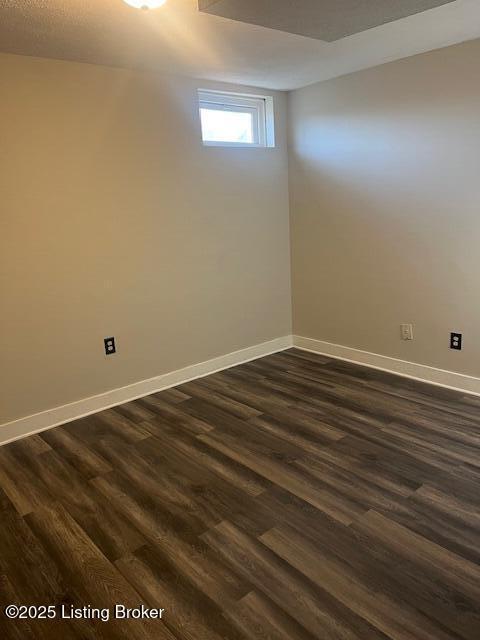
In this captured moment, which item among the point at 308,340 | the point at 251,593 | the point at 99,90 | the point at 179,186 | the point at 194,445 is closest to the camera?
the point at 251,593

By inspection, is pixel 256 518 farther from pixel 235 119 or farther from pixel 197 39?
pixel 235 119

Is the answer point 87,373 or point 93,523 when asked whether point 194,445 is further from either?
point 87,373

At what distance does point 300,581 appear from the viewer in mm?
1660

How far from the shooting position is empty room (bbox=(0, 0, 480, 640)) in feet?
5.57

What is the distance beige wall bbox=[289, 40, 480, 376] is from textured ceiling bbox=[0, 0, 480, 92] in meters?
0.24

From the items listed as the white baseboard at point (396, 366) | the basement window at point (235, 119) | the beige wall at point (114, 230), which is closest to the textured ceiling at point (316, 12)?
the beige wall at point (114, 230)

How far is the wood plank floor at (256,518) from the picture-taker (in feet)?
5.05

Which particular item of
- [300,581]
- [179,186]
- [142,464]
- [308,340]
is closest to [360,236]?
[308,340]

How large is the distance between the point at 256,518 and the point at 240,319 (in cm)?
203

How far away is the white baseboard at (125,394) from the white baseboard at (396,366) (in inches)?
11.6

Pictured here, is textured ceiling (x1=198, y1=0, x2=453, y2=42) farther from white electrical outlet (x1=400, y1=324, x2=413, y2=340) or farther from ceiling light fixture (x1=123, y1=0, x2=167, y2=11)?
white electrical outlet (x1=400, y1=324, x2=413, y2=340)

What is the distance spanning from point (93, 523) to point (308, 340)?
255 cm

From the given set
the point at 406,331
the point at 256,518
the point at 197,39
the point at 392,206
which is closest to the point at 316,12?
the point at 197,39

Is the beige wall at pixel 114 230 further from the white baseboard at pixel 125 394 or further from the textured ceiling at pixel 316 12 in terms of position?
the textured ceiling at pixel 316 12
